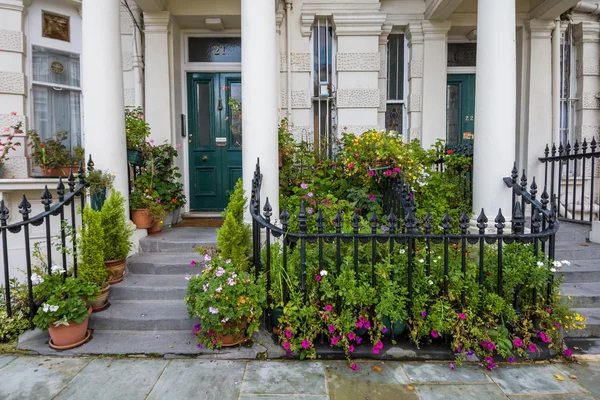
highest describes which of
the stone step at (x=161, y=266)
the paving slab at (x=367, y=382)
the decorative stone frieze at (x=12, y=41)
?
the decorative stone frieze at (x=12, y=41)

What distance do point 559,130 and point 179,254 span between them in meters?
6.55

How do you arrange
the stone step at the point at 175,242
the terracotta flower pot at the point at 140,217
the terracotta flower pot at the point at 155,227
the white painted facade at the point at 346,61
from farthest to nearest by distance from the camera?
1. the white painted facade at the point at 346,61
2. the terracotta flower pot at the point at 155,227
3. the terracotta flower pot at the point at 140,217
4. the stone step at the point at 175,242

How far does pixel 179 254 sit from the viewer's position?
4.36 m

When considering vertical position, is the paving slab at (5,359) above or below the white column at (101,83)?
below

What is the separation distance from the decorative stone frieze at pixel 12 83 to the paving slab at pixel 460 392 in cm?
624

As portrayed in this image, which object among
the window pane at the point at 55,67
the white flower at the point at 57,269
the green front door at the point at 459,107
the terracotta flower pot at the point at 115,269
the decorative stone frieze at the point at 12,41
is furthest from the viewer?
the green front door at the point at 459,107

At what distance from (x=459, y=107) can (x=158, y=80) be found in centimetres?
522

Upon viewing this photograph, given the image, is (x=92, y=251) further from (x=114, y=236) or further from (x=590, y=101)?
(x=590, y=101)

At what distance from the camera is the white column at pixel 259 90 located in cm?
409

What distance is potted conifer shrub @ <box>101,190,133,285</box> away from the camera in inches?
141

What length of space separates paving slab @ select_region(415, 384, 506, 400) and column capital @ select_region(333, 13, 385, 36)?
17.7ft

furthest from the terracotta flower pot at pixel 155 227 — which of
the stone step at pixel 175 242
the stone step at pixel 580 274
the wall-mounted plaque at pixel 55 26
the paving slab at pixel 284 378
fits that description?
the stone step at pixel 580 274

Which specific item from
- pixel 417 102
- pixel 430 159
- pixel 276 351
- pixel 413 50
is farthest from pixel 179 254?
pixel 413 50

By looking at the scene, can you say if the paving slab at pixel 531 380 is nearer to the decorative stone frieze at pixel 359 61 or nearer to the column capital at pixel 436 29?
the decorative stone frieze at pixel 359 61
